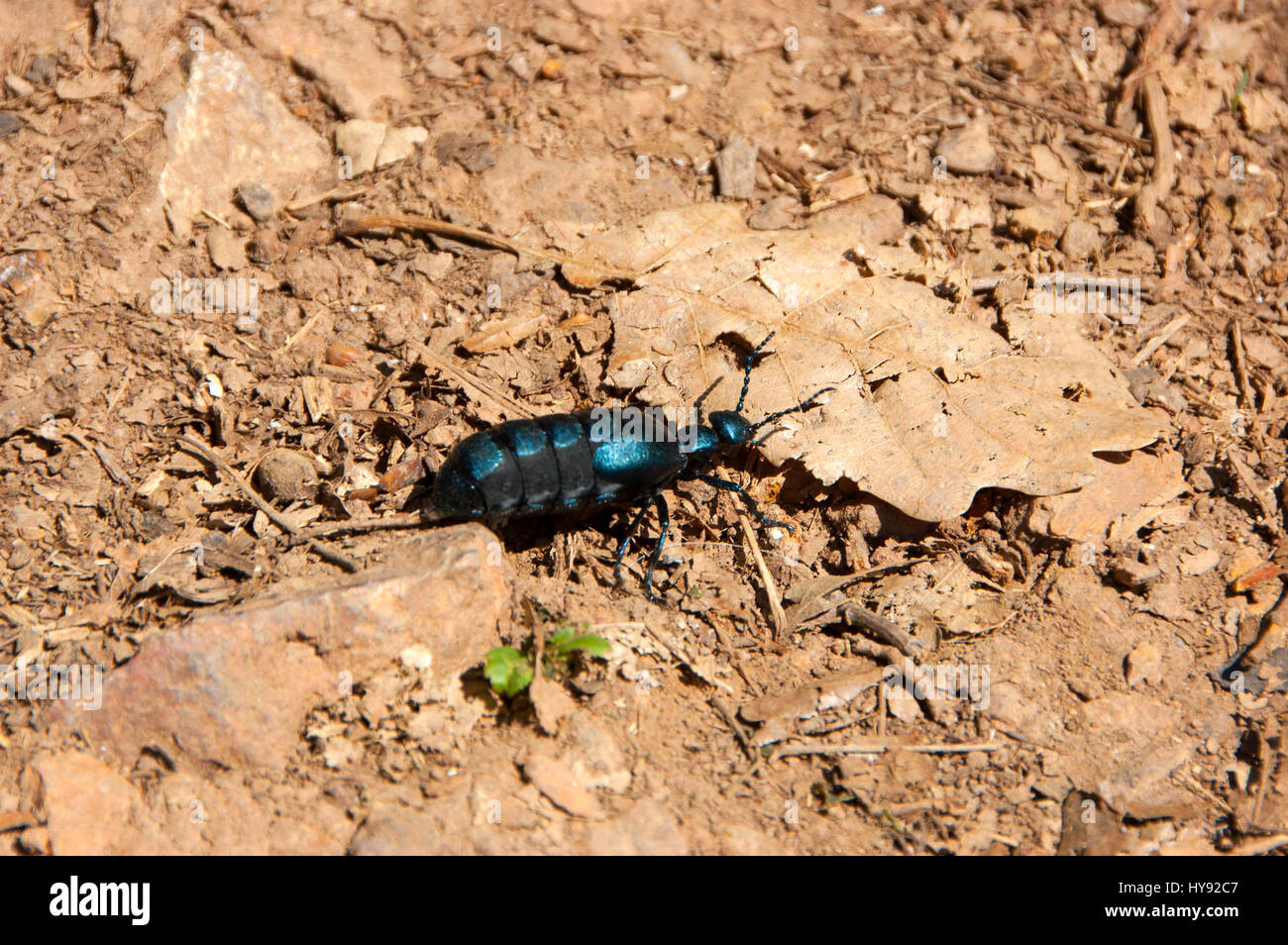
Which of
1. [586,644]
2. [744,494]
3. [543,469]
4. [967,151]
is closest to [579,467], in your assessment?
[543,469]

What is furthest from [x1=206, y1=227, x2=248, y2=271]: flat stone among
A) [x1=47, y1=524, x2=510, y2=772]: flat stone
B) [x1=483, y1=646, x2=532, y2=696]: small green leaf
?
[x1=483, y1=646, x2=532, y2=696]: small green leaf

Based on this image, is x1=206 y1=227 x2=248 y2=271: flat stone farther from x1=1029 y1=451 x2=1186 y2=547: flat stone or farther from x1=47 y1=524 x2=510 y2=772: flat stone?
x1=1029 y1=451 x2=1186 y2=547: flat stone

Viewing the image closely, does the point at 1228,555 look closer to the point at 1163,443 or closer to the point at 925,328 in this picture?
the point at 1163,443

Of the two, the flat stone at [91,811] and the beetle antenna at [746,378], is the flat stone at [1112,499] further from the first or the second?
the flat stone at [91,811]

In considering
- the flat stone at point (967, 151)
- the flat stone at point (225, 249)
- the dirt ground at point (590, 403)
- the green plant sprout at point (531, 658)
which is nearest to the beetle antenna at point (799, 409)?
the dirt ground at point (590, 403)

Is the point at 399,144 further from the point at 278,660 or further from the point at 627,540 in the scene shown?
the point at 278,660

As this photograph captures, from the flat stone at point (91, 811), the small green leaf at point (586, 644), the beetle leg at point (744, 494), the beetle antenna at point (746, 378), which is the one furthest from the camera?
the beetle antenna at point (746, 378)


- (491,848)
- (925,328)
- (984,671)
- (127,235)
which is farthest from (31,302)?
(984,671)
